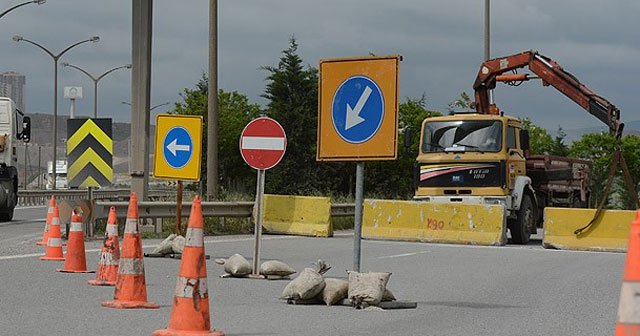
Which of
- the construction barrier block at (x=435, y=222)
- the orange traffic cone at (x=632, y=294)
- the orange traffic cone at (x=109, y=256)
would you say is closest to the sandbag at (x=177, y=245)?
the orange traffic cone at (x=109, y=256)

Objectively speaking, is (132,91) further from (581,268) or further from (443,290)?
(443,290)

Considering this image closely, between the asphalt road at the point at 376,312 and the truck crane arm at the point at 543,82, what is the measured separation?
860cm

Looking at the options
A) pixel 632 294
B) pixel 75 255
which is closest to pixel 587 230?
pixel 75 255

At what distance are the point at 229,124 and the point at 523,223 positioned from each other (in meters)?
36.8

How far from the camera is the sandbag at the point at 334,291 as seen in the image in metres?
12.2

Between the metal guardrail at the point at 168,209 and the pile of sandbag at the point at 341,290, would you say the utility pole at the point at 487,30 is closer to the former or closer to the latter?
the metal guardrail at the point at 168,209

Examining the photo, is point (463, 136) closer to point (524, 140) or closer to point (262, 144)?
point (524, 140)

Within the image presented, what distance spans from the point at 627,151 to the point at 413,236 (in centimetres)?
7435

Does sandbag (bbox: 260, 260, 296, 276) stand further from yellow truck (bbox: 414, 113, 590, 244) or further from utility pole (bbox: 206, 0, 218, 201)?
utility pole (bbox: 206, 0, 218, 201)

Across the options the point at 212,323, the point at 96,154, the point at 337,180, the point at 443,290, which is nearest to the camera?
the point at 212,323

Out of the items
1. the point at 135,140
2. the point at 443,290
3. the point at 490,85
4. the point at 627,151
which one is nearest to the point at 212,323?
the point at 443,290

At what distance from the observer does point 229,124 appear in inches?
2453

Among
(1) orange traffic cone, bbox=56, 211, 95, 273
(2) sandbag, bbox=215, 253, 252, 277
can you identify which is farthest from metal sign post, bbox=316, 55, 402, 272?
(1) orange traffic cone, bbox=56, 211, 95, 273

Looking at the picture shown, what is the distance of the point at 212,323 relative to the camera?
34.0 feet
